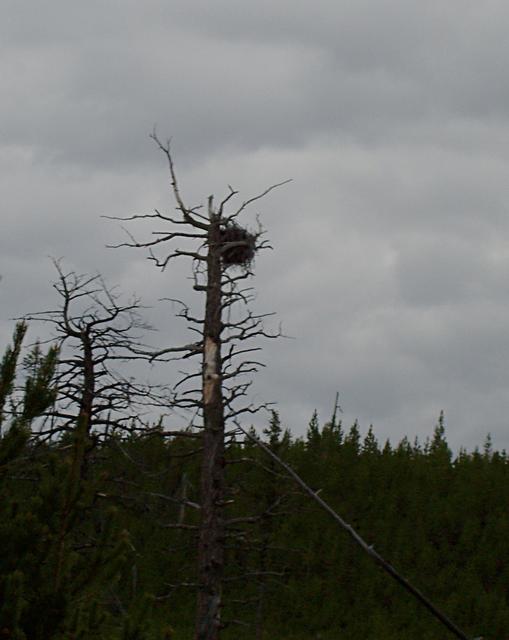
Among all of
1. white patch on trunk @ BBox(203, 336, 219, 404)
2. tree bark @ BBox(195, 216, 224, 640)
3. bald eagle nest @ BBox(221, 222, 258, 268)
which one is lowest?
tree bark @ BBox(195, 216, 224, 640)

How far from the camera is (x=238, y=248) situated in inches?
722

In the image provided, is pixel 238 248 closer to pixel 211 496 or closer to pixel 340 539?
pixel 211 496

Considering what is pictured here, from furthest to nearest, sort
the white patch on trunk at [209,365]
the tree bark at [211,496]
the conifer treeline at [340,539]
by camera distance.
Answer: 1. the conifer treeline at [340,539]
2. the tree bark at [211,496]
3. the white patch on trunk at [209,365]

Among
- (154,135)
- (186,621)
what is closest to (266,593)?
(186,621)

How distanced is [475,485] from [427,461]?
234cm

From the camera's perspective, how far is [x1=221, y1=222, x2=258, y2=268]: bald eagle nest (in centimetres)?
1828

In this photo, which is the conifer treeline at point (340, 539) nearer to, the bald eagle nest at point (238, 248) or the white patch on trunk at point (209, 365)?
the white patch on trunk at point (209, 365)

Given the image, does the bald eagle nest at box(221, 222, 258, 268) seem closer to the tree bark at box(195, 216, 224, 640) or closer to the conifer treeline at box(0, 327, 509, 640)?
the tree bark at box(195, 216, 224, 640)

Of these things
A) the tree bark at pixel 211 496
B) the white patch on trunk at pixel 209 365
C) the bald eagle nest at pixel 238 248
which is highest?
the bald eagle nest at pixel 238 248

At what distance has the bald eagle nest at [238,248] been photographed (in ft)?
60.0

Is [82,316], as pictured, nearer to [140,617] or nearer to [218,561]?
[218,561]

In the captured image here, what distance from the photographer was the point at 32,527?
5.84 meters

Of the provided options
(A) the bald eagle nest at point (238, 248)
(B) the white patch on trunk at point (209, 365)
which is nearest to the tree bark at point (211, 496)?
(B) the white patch on trunk at point (209, 365)

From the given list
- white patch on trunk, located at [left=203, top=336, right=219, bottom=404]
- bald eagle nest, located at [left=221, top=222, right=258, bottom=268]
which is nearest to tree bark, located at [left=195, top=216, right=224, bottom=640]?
white patch on trunk, located at [left=203, top=336, right=219, bottom=404]
